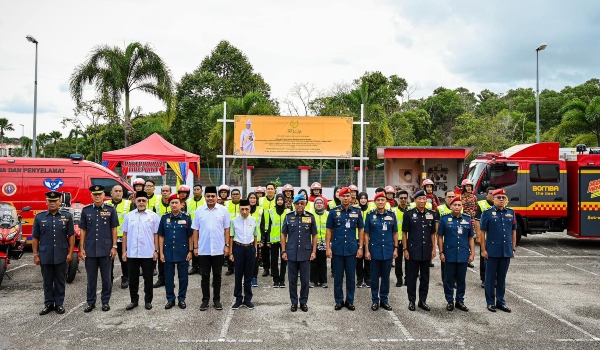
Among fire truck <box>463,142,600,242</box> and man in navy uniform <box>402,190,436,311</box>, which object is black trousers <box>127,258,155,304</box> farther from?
fire truck <box>463,142,600,242</box>

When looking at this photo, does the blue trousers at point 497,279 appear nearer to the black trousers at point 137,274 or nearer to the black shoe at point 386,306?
the black shoe at point 386,306

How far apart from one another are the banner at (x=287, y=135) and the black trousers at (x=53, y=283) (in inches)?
501

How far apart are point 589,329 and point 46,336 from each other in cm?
680

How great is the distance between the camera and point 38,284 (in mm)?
8914

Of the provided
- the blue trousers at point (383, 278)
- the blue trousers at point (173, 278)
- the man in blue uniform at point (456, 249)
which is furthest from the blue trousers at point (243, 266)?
the man in blue uniform at point (456, 249)

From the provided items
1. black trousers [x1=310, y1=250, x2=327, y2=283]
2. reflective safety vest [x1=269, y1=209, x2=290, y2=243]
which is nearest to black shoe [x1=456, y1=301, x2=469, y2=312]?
black trousers [x1=310, y1=250, x2=327, y2=283]

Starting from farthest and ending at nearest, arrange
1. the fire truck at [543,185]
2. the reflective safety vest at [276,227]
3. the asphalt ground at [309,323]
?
1. the fire truck at [543,185]
2. the reflective safety vest at [276,227]
3. the asphalt ground at [309,323]

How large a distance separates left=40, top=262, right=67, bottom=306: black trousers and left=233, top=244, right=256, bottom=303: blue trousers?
246cm

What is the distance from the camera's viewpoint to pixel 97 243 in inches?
282

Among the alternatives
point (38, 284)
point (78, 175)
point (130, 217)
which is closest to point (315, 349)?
point (130, 217)

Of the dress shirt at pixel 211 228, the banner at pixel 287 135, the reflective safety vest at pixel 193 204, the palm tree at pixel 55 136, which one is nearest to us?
the dress shirt at pixel 211 228

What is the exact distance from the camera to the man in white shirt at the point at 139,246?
7.20 meters

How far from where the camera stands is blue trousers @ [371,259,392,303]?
7.30 m

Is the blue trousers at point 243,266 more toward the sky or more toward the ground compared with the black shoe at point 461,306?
more toward the sky
